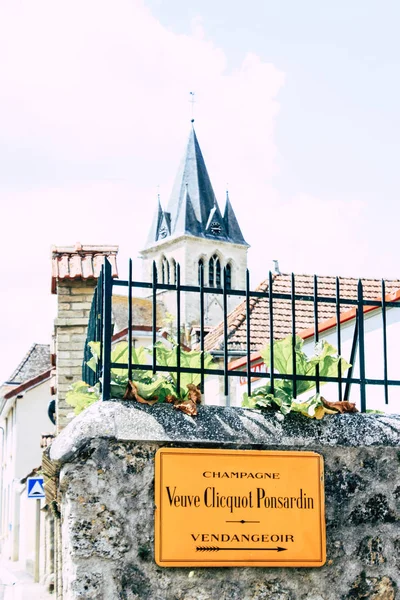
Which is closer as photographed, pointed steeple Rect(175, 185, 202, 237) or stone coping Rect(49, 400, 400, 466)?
stone coping Rect(49, 400, 400, 466)

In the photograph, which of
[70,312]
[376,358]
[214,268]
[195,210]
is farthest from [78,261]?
[195,210]

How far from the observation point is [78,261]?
864 centimetres

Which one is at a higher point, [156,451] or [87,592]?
[156,451]

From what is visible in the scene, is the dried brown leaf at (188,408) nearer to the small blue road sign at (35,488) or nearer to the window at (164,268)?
the small blue road sign at (35,488)

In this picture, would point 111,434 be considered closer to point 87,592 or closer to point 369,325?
point 87,592

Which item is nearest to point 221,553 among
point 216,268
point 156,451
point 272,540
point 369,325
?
point 272,540

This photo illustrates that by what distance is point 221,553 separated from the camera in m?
3.97

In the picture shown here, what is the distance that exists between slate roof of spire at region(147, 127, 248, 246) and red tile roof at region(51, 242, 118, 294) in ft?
262

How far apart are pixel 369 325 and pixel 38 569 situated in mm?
12018

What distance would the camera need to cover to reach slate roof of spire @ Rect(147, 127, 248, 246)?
3536 inches

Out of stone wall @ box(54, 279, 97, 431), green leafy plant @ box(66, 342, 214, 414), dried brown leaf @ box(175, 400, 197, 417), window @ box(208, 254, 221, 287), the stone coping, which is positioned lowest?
the stone coping

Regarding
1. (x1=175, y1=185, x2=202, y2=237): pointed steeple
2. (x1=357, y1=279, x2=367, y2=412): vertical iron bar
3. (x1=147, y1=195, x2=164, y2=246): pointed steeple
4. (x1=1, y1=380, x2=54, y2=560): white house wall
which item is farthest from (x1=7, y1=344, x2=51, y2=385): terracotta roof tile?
(x1=147, y1=195, x2=164, y2=246): pointed steeple

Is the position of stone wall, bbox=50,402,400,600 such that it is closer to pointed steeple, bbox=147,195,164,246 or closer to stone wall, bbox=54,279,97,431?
stone wall, bbox=54,279,97,431

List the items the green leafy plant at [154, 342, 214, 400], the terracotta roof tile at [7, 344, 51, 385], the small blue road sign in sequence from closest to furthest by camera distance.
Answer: the green leafy plant at [154, 342, 214, 400] < the small blue road sign < the terracotta roof tile at [7, 344, 51, 385]
